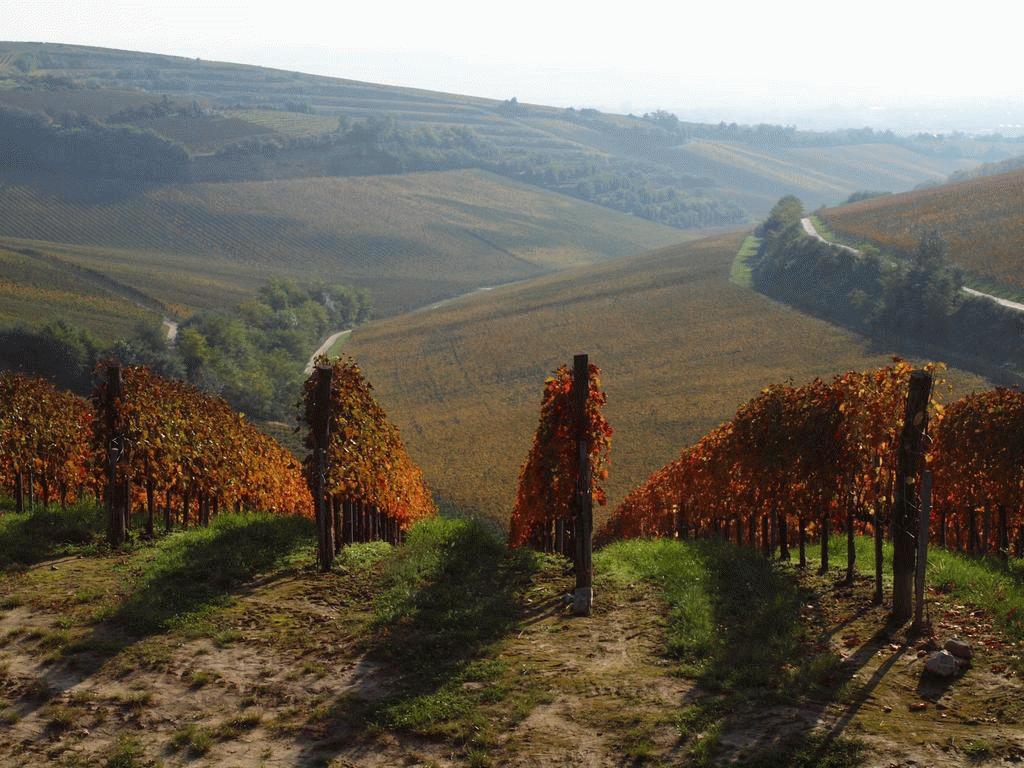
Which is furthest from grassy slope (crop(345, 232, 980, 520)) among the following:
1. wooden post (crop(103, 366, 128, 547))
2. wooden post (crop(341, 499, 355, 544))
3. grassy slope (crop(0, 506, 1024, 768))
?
grassy slope (crop(0, 506, 1024, 768))

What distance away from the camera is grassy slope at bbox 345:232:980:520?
6956cm

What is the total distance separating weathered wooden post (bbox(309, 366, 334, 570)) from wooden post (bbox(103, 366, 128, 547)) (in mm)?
3456

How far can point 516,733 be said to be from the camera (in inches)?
454

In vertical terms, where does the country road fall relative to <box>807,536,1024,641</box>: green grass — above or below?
below

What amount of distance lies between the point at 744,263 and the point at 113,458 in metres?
129

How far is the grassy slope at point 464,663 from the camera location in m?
11.2

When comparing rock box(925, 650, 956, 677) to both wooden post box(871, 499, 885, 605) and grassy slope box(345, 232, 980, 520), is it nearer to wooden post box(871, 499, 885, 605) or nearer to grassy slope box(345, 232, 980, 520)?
wooden post box(871, 499, 885, 605)

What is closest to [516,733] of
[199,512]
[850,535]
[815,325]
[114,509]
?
[850,535]

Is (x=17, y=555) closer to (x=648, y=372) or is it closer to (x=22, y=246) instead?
(x=648, y=372)

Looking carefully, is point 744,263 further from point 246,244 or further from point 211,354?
point 246,244

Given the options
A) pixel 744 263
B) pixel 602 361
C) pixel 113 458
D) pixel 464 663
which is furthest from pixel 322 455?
pixel 744 263

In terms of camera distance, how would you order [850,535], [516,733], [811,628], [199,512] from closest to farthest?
[516,733] < [811,628] < [850,535] < [199,512]

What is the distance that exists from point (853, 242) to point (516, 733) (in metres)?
118

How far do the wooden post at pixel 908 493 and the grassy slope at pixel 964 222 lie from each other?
81.1 metres
